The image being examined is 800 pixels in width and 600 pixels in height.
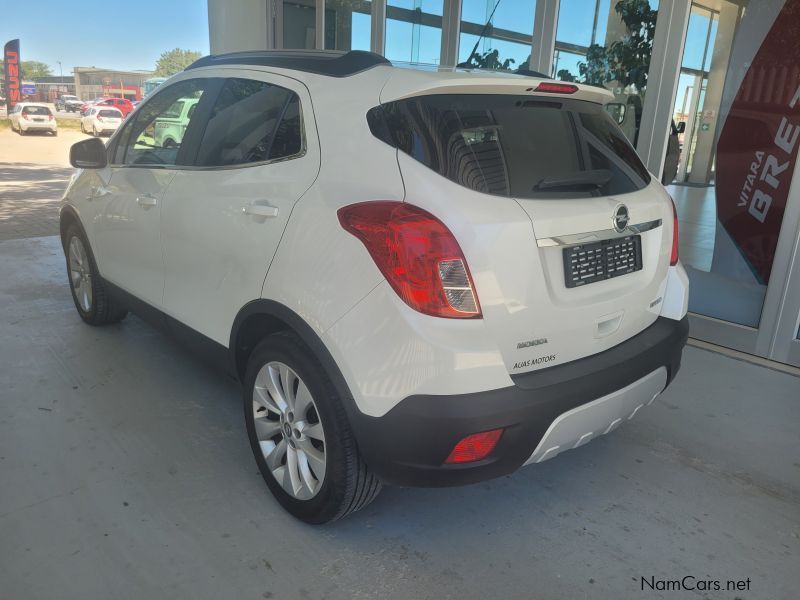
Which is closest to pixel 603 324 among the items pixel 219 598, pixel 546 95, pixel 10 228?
pixel 546 95

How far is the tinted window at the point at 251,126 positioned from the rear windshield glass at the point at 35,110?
30.9 meters

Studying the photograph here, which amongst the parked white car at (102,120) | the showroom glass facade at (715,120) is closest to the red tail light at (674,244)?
the showroom glass facade at (715,120)

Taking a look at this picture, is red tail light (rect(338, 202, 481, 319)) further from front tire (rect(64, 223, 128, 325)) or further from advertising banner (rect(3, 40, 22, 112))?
advertising banner (rect(3, 40, 22, 112))

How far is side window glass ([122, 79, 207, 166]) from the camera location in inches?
122

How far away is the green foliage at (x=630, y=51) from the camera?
4836 mm

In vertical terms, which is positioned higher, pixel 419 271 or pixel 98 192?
pixel 419 271

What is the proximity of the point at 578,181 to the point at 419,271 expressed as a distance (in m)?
0.75

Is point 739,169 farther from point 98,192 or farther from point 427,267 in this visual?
point 98,192

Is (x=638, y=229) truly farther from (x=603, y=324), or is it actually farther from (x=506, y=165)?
(x=506, y=165)

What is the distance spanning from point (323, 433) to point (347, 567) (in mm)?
492

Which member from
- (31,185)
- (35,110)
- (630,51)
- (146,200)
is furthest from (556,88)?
(35,110)

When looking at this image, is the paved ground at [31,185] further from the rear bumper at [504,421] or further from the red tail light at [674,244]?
the red tail light at [674,244]

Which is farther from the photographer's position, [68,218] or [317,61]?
[68,218]

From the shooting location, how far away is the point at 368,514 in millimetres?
2469
